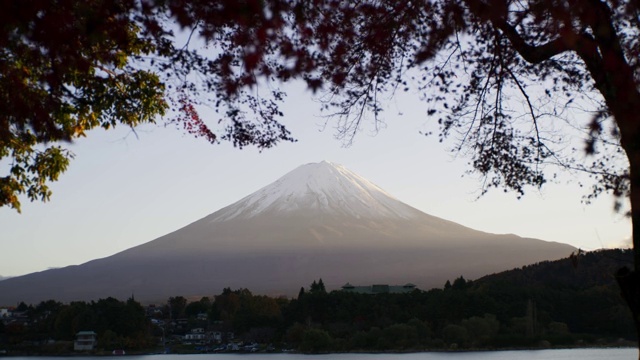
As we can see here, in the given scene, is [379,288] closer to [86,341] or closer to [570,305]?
[86,341]

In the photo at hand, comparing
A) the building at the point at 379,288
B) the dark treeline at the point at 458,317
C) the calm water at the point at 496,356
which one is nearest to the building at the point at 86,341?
the dark treeline at the point at 458,317

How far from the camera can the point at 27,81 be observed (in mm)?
6473

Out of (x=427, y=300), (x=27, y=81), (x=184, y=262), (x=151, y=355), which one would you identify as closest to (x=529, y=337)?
(x=427, y=300)

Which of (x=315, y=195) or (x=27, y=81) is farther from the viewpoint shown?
(x=315, y=195)

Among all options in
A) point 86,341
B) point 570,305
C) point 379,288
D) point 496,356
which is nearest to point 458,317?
point 496,356

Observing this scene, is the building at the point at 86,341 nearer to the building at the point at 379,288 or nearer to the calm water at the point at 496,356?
the calm water at the point at 496,356

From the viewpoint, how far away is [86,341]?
79125mm

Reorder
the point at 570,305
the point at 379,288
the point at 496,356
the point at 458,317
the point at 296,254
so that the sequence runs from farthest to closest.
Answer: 1. the point at 296,254
2. the point at 379,288
3. the point at 458,317
4. the point at 570,305
5. the point at 496,356

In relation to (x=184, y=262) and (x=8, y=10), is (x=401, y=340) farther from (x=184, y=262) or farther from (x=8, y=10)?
(x=184, y=262)

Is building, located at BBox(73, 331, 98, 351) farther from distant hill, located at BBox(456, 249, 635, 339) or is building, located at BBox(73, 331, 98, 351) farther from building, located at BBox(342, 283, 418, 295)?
distant hill, located at BBox(456, 249, 635, 339)

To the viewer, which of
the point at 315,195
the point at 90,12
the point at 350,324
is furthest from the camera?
the point at 315,195

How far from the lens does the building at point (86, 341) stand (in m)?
78.2

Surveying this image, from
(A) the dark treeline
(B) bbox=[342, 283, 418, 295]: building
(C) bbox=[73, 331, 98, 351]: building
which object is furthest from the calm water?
(B) bbox=[342, 283, 418, 295]: building

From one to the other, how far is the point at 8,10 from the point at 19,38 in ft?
4.56
